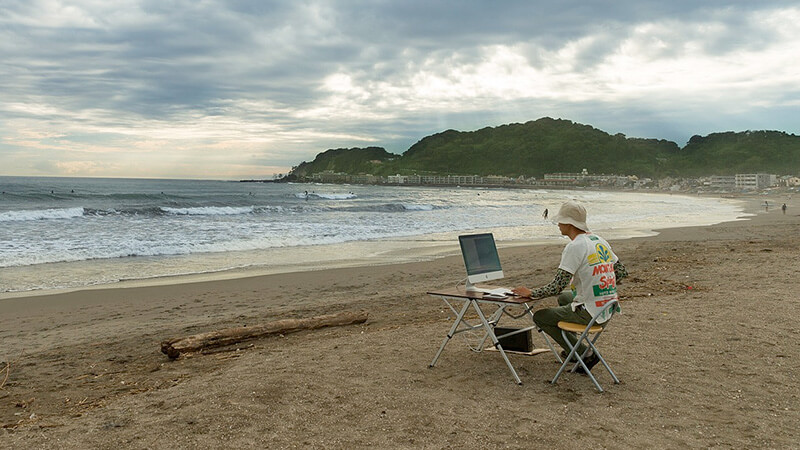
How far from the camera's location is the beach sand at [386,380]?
13.0ft

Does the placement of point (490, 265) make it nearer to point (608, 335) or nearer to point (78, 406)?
point (608, 335)

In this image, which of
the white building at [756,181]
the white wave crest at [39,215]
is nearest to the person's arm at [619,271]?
the white wave crest at [39,215]

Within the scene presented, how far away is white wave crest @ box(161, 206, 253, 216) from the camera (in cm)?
3488

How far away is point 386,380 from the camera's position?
506 centimetres

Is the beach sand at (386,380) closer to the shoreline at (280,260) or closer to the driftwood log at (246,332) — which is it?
the driftwood log at (246,332)

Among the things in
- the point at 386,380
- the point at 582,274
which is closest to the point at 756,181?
the point at 582,274

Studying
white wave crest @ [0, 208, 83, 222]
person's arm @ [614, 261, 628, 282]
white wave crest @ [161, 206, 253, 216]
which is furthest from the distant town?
person's arm @ [614, 261, 628, 282]

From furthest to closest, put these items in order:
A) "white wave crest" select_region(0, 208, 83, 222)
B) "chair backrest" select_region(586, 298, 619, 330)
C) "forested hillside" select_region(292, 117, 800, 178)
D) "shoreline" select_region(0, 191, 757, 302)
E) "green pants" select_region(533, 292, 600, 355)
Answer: "forested hillside" select_region(292, 117, 800, 178)
"white wave crest" select_region(0, 208, 83, 222)
"shoreline" select_region(0, 191, 757, 302)
"green pants" select_region(533, 292, 600, 355)
"chair backrest" select_region(586, 298, 619, 330)

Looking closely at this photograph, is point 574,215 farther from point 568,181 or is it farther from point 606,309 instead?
point 568,181

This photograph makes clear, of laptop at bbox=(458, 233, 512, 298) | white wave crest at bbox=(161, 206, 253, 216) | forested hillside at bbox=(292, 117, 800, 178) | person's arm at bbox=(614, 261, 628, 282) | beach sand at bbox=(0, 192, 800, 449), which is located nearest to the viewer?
beach sand at bbox=(0, 192, 800, 449)

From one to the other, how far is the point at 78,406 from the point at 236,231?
17799 mm

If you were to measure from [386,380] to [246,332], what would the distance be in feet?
8.11

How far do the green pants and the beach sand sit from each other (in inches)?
15.3

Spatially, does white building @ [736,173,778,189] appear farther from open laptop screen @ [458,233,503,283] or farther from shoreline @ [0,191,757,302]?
open laptop screen @ [458,233,503,283]
